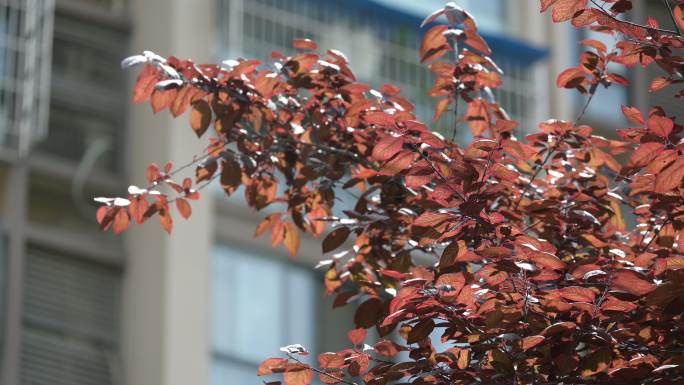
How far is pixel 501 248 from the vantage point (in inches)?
234

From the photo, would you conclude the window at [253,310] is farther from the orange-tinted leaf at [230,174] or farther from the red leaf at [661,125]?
the red leaf at [661,125]

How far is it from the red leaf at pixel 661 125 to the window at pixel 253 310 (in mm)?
12075

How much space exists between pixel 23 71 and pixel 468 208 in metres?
Answer: 11.8

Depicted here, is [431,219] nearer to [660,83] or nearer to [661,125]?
[661,125]

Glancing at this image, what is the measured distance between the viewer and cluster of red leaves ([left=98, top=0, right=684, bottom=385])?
20.0 feet

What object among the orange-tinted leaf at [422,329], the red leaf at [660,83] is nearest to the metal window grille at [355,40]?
the red leaf at [660,83]

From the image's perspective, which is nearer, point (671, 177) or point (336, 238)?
point (671, 177)

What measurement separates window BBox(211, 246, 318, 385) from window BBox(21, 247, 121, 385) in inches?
45.5

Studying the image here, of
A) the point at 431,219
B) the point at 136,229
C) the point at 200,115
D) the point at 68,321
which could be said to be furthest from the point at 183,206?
the point at 136,229

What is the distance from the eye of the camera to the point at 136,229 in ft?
60.5

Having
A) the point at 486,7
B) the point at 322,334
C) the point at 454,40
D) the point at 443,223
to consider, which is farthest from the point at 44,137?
the point at 443,223

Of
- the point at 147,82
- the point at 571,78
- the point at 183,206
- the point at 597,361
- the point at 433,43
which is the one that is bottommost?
the point at 597,361

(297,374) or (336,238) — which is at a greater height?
(336,238)

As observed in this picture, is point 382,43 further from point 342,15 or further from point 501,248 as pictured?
point 501,248
